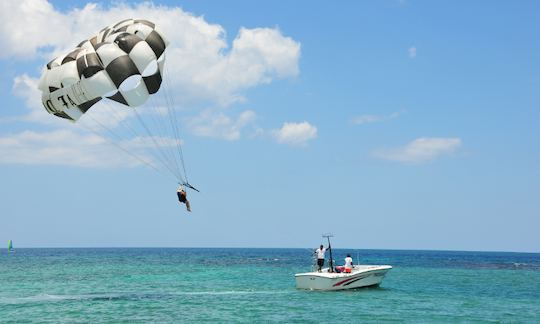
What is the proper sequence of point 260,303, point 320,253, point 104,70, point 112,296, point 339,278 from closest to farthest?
point 104,70 → point 260,303 → point 339,278 → point 320,253 → point 112,296

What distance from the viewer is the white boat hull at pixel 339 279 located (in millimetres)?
29828

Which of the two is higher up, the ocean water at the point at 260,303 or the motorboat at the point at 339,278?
the motorboat at the point at 339,278

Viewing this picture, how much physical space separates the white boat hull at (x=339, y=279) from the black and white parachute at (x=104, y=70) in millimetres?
12990

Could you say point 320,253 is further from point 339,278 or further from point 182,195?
point 182,195

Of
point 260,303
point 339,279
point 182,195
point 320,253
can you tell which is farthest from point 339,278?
point 182,195

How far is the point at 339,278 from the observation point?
29.8 meters


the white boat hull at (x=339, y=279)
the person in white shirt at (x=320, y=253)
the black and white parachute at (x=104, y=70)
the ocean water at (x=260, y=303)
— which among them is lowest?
the ocean water at (x=260, y=303)

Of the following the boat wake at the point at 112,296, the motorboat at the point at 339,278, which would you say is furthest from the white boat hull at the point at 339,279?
the boat wake at the point at 112,296

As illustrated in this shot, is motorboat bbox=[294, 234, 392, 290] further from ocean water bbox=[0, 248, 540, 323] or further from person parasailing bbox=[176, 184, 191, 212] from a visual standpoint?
person parasailing bbox=[176, 184, 191, 212]

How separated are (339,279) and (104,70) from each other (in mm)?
15485

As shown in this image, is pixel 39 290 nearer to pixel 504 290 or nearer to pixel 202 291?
pixel 202 291

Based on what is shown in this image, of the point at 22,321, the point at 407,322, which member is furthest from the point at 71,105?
the point at 407,322

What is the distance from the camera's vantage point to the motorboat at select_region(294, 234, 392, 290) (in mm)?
29844

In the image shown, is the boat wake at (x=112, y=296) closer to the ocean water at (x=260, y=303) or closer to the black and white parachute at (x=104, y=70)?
the ocean water at (x=260, y=303)
